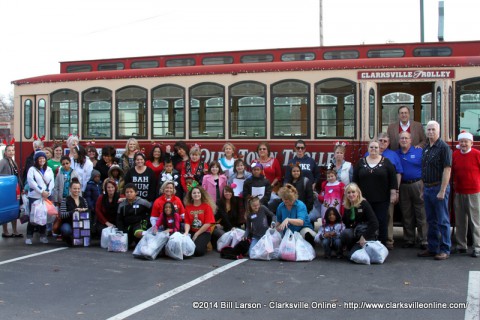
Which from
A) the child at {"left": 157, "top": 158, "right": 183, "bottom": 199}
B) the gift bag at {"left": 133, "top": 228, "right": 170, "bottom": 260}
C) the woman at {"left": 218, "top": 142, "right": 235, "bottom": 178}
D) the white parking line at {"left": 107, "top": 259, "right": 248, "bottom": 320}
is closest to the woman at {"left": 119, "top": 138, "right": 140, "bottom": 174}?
the child at {"left": 157, "top": 158, "right": 183, "bottom": 199}

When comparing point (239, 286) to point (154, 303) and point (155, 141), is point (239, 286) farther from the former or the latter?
point (155, 141)

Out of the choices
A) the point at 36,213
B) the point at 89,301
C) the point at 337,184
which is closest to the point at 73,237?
the point at 36,213

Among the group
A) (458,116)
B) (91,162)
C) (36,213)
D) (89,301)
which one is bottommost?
(89,301)

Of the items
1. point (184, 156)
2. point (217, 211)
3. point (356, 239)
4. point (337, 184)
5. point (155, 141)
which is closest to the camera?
point (356, 239)

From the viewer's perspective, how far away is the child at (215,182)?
9.68 m

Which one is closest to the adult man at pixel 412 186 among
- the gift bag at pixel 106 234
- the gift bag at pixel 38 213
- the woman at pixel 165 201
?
the woman at pixel 165 201

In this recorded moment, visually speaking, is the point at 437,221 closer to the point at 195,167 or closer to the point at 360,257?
the point at 360,257

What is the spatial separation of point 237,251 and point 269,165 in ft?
6.10

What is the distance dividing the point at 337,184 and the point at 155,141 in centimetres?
420

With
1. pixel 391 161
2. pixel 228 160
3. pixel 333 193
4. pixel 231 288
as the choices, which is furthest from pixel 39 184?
pixel 391 161

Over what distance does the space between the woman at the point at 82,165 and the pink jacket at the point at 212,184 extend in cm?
226

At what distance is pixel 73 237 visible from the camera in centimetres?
955

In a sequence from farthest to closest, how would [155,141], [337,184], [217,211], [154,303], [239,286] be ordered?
1. [155,141]
2. [217,211]
3. [337,184]
4. [239,286]
5. [154,303]

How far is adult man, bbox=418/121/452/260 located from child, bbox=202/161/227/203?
3.35 m
